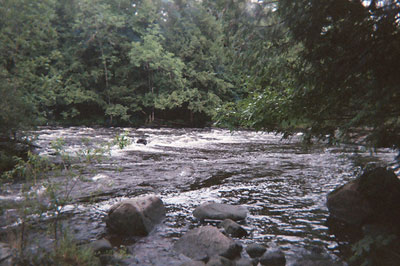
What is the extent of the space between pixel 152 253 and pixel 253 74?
10.5 ft

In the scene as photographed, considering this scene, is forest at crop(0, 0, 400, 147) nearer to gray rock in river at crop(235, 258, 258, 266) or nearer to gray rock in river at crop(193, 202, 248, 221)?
gray rock in river at crop(193, 202, 248, 221)

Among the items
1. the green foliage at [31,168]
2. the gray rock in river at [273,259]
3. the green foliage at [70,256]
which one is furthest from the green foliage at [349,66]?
the green foliage at [31,168]

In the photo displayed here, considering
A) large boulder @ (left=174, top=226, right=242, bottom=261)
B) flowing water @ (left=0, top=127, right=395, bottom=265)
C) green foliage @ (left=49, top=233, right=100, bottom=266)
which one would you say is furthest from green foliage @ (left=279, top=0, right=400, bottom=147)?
green foliage @ (left=49, top=233, right=100, bottom=266)

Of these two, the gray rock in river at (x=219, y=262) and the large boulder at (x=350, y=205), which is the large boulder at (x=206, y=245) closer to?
the gray rock in river at (x=219, y=262)

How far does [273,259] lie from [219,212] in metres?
1.64

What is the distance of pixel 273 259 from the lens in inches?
152

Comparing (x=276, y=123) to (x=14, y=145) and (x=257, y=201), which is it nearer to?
(x=257, y=201)

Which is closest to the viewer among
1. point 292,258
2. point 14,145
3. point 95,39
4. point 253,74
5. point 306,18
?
point 306,18

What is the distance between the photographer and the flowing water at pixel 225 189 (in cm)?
448

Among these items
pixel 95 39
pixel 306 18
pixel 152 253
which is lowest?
pixel 152 253

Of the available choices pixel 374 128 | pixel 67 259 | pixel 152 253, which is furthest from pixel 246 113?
pixel 67 259

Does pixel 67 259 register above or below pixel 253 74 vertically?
below

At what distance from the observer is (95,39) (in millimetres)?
30031

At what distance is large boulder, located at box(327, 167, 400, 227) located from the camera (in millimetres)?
4832
